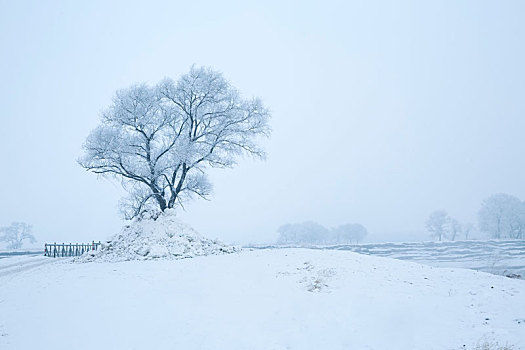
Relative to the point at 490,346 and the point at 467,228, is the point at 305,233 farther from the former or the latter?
the point at 490,346

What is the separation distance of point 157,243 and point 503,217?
78866 millimetres

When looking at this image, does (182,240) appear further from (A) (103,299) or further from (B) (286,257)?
(A) (103,299)

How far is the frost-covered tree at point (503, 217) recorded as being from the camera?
7281 cm

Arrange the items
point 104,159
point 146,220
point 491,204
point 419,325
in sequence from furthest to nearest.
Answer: point 491,204, point 104,159, point 146,220, point 419,325

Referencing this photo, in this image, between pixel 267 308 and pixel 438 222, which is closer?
pixel 267 308

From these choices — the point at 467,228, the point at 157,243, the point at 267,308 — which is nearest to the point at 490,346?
the point at 267,308

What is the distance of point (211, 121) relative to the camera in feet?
93.8

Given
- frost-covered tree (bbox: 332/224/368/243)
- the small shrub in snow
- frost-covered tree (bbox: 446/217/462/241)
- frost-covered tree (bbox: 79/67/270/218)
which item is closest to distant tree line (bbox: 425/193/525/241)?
frost-covered tree (bbox: 446/217/462/241)

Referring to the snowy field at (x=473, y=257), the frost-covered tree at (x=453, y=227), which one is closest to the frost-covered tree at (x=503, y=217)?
the frost-covered tree at (x=453, y=227)

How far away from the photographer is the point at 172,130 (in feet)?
96.7

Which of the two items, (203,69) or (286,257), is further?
(203,69)

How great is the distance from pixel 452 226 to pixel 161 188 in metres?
94.9

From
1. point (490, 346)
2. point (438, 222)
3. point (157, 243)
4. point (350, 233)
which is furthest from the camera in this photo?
point (350, 233)

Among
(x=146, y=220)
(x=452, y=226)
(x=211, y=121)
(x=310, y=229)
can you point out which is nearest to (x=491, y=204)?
(x=452, y=226)
